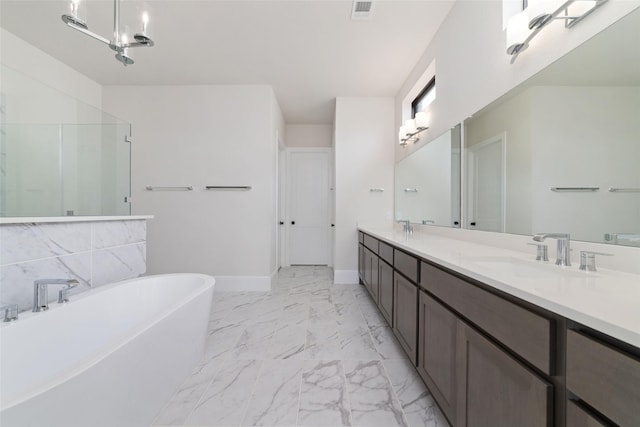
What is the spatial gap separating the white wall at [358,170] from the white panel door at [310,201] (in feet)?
3.43

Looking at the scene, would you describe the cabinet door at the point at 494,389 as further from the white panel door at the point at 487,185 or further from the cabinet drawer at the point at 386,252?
the cabinet drawer at the point at 386,252

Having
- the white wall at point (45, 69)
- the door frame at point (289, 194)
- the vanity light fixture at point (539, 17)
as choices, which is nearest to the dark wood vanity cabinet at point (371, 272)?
the door frame at point (289, 194)

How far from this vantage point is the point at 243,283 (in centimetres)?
345

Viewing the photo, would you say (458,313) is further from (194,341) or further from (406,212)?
(406,212)

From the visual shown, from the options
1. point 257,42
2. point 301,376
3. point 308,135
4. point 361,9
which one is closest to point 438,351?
point 301,376

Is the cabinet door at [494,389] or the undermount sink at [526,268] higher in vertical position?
the undermount sink at [526,268]

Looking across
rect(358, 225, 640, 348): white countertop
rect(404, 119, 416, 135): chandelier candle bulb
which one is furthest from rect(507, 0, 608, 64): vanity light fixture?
rect(404, 119, 416, 135): chandelier candle bulb

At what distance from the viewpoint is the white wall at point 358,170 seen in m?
3.72

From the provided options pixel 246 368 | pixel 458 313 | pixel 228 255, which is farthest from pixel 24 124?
pixel 458 313

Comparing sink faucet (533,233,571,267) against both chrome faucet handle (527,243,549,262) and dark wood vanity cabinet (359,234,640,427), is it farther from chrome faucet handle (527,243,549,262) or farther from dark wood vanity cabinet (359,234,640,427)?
dark wood vanity cabinet (359,234,640,427)

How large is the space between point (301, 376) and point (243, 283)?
204 centimetres

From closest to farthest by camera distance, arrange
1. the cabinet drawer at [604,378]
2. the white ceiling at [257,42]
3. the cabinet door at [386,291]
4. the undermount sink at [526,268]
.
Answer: the cabinet drawer at [604,378] → the undermount sink at [526,268] → the cabinet door at [386,291] → the white ceiling at [257,42]

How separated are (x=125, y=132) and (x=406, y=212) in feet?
10.9

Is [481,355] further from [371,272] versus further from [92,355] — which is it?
[371,272]
